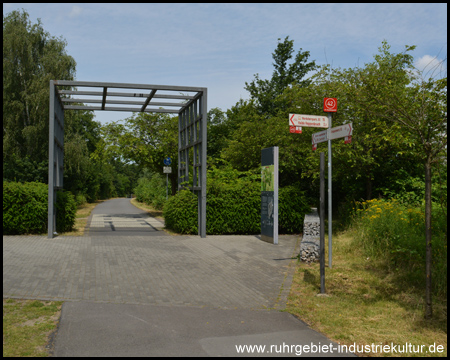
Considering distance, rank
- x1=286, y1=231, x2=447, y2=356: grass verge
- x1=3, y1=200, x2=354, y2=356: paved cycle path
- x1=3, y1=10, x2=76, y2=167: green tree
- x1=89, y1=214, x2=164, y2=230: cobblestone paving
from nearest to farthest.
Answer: x1=3, y1=200, x2=354, y2=356: paved cycle path < x1=286, y1=231, x2=447, y2=356: grass verge < x1=89, y1=214, x2=164, y2=230: cobblestone paving < x1=3, y1=10, x2=76, y2=167: green tree

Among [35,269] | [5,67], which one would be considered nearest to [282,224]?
[35,269]

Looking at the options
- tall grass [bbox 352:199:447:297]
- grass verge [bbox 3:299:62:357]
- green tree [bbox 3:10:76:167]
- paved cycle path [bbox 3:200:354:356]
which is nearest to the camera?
grass verge [bbox 3:299:62:357]

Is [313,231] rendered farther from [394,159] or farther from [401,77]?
[401,77]

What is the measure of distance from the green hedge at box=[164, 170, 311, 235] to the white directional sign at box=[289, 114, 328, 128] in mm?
6963

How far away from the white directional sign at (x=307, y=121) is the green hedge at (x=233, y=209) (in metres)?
6.96

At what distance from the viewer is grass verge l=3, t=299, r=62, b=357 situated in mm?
4086

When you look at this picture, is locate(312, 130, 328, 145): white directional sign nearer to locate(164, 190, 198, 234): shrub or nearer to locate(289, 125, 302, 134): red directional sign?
locate(289, 125, 302, 134): red directional sign

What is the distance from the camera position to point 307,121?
6941 millimetres

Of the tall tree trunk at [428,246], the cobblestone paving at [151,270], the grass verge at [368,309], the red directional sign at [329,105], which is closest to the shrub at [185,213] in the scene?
the cobblestone paving at [151,270]

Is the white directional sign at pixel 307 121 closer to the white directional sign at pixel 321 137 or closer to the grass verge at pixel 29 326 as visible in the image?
Answer: the white directional sign at pixel 321 137

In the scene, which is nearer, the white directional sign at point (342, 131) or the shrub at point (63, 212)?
the white directional sign at point (342, 131)

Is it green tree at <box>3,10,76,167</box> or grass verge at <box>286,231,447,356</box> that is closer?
grass verge at <box>286,231,447,356</box>

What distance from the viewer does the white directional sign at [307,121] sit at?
678 centimetres

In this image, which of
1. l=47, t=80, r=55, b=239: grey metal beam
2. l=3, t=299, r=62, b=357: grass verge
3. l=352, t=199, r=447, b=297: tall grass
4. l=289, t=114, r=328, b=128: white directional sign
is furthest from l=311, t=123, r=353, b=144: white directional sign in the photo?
l=47, t=80, r=55, b=239: grey metal beam
